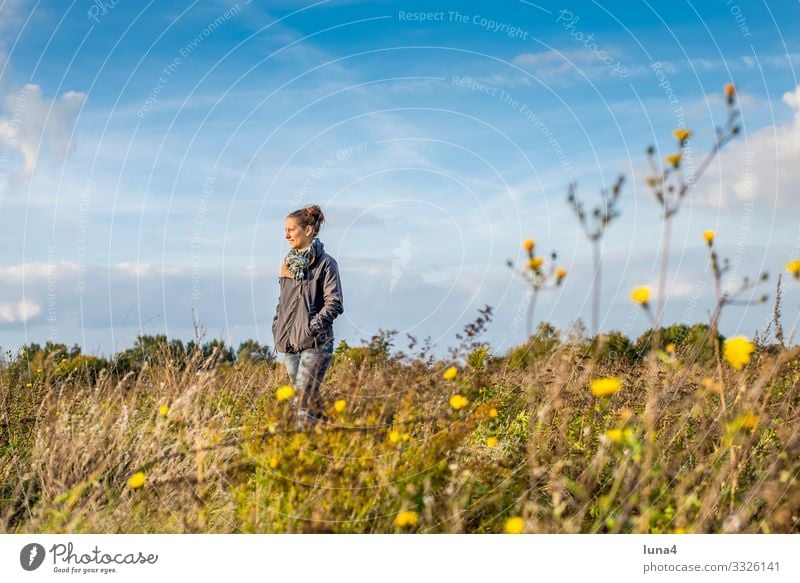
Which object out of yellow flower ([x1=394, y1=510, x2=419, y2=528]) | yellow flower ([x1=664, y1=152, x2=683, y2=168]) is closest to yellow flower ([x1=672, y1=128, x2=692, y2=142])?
yellow flower ([x1=664, y1=152, x2=683, y2=168])

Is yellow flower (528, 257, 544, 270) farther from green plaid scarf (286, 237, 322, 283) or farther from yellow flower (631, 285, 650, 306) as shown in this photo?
green plaid scarf (286, 237, 322, 283)

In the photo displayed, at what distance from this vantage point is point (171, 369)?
699cm

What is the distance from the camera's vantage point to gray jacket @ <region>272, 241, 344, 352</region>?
21.2 ft

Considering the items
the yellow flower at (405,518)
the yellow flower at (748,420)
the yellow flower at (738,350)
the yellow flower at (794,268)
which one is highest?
the yellow flower at (794,268)

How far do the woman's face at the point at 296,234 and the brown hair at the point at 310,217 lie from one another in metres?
0.04

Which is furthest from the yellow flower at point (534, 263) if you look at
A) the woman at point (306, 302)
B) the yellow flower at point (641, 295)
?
the woman at point (306, 302)

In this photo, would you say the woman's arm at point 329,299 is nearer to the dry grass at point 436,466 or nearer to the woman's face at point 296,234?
the woman's face at point 296,234

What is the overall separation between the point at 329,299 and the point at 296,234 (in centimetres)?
67

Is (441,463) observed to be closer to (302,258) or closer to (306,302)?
(306,302)

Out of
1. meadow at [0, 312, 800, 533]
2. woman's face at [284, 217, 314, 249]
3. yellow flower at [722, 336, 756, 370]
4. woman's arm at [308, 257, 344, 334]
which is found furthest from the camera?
woman's face at [284, 217, 314, 249]
